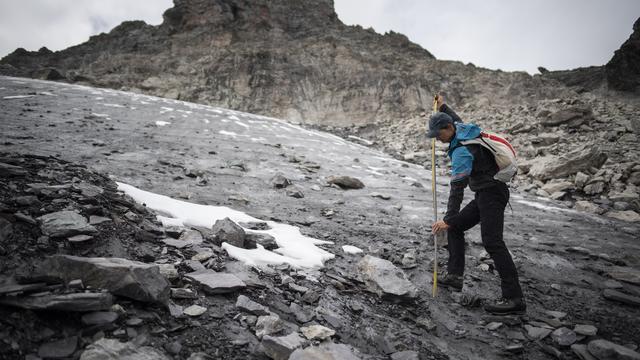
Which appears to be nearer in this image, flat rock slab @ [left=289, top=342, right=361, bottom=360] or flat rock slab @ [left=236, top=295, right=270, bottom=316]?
flat rock slab @ [left=289, top=342, right=361, bottom=360]

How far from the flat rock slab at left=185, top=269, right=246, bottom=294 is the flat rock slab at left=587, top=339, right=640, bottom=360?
342 cm

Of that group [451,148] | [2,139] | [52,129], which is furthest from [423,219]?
[52,129]

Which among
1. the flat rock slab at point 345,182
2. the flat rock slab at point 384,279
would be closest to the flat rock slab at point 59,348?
the flat rock slab at point 384,279

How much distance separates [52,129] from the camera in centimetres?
979

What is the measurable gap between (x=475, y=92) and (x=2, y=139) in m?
36.2

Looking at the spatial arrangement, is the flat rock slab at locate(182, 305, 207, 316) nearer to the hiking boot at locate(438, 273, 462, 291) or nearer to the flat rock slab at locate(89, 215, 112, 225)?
the flat rock slab at locate(89, 215, 112, 225)

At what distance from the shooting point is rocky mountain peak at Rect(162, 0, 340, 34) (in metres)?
41.7

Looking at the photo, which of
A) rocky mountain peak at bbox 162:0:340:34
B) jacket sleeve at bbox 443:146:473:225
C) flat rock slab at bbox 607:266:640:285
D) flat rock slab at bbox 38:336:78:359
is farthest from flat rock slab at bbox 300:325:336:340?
rocky mountain peak at bbox 162:0:340:34

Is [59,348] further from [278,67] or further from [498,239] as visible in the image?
[278,67]

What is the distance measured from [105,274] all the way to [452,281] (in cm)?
392

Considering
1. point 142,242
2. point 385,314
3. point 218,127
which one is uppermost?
point 218,127

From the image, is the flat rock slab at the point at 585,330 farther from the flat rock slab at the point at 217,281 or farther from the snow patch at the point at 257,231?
the flat rock slab at the point at 217,281

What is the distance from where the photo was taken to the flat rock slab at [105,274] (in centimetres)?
239

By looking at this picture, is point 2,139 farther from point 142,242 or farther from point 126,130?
point 142,242
